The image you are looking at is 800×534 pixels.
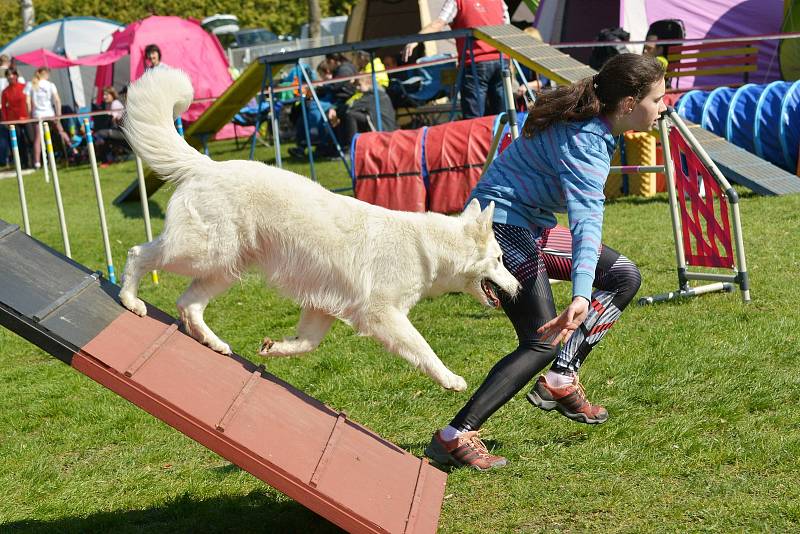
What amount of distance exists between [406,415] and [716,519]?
2.02m

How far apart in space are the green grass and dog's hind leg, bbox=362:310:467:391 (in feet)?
1.81

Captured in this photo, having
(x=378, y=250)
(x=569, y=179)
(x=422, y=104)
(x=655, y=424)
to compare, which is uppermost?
(x=569, y=179)

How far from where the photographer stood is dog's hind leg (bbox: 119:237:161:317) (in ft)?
13.3

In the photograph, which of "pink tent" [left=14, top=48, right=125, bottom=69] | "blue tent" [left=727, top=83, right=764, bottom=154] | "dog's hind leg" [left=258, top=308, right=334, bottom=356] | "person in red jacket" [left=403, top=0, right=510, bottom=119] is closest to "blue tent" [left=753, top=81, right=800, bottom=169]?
"blue tent" [left=727, top=83, right=764, bottom=154]

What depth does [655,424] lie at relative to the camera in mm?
4715

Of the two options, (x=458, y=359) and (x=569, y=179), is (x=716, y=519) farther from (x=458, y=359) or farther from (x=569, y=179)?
(x=458, y=359)

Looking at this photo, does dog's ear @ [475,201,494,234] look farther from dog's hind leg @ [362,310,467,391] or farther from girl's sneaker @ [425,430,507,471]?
girl's sneaker @ [425,430,507,471]

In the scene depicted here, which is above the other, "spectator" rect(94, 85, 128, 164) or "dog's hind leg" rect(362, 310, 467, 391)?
"dog's hind leg" rect(362, 310, 467, 391)

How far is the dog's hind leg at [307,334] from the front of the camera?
448cm

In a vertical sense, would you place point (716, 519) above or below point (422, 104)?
above

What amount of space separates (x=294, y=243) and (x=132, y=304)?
0.78 metres

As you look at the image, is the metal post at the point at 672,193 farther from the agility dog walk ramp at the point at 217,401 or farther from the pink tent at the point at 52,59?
the pink tent at the point at 52,59

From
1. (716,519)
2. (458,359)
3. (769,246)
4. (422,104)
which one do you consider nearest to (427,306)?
(458,359)

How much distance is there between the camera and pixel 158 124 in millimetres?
4219
